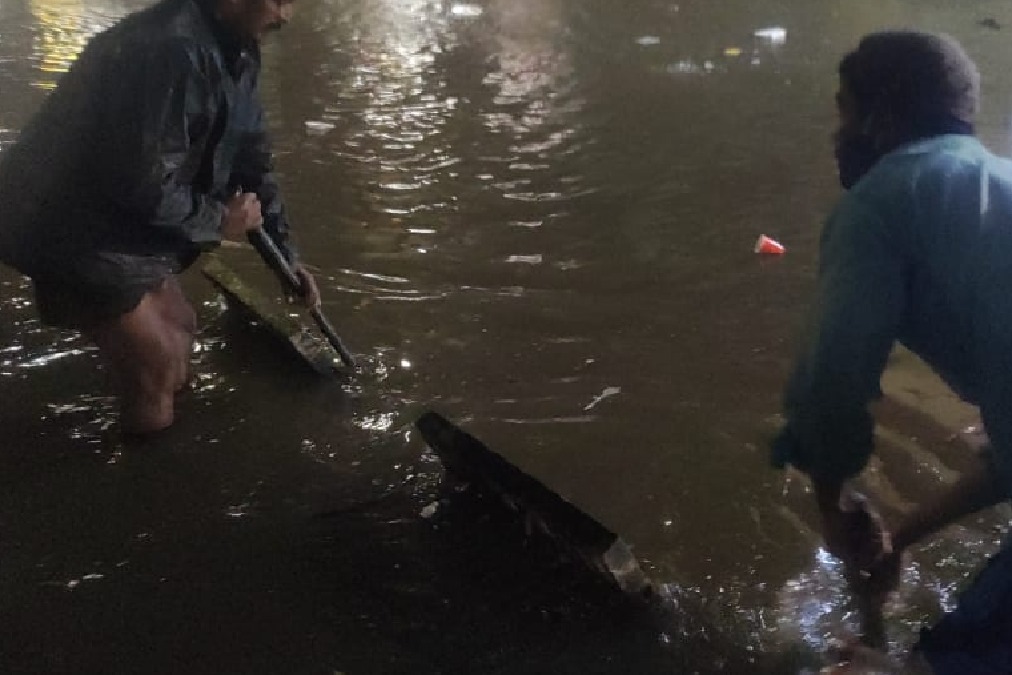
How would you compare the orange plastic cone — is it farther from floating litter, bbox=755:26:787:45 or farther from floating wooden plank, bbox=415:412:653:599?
floating litter, bbox=755:26:787:45

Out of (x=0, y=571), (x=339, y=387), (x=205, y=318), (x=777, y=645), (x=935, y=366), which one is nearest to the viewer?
(x=935, y=366)

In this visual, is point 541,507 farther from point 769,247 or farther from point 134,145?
point 769,247

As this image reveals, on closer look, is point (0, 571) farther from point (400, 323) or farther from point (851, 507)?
point (851, 507)

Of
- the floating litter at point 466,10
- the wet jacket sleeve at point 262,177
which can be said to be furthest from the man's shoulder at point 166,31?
the floating litter at point 466,10

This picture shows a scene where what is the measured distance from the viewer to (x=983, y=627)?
188 cm

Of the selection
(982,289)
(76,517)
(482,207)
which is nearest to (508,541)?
(76,517)

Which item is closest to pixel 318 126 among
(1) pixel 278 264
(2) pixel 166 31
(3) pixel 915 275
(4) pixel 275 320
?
(4) pixel 275 320

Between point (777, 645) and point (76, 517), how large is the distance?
2129 millimetres

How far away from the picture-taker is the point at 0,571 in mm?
2789

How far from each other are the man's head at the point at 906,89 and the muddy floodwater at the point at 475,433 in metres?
1.44

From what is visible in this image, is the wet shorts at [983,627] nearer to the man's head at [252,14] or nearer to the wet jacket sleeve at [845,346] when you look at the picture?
the wet jacket sleeve at [845,346]

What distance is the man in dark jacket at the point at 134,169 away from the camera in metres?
2.63

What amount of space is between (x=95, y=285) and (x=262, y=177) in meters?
0.77

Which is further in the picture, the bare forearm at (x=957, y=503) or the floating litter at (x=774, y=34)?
the floating litter at (x=774, y=34)
